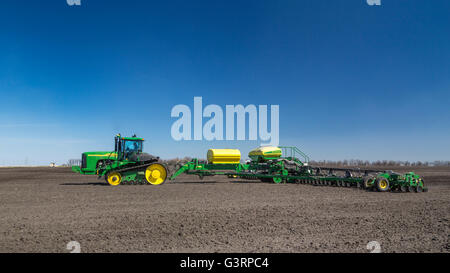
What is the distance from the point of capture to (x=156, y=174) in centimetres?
1964

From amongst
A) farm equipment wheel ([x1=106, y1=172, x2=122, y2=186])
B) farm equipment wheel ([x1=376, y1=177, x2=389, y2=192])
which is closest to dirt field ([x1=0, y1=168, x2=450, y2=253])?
farm equipment wheel ([x1=376, y1=177, x2=389, y2=192])

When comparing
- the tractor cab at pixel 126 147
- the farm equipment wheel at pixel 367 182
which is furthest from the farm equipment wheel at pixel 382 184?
the tractor cab at pixel 126 147

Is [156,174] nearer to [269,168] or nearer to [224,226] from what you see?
[269,168]

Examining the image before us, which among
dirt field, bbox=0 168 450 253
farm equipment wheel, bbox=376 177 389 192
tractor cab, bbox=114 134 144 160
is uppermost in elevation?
tractor cab, bbox=114 134 144 160

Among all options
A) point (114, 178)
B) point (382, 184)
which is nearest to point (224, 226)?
point (382, 184)

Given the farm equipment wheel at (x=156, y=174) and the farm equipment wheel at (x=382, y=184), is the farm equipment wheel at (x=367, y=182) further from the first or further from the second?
the farm equipment wheel at (x=156, y=174)

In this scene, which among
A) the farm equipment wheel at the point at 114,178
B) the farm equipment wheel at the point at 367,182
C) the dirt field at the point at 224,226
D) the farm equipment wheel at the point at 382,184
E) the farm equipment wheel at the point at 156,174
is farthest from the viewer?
the farm equipment wheel at the point at 156,174

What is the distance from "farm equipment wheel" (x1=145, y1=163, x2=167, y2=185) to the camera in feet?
63.9

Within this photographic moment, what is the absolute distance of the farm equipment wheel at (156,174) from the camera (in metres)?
19.5

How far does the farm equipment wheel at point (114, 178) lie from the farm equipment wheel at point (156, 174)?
70.9 inches

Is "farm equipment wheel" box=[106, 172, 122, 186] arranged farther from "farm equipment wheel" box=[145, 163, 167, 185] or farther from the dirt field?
the dirt field
